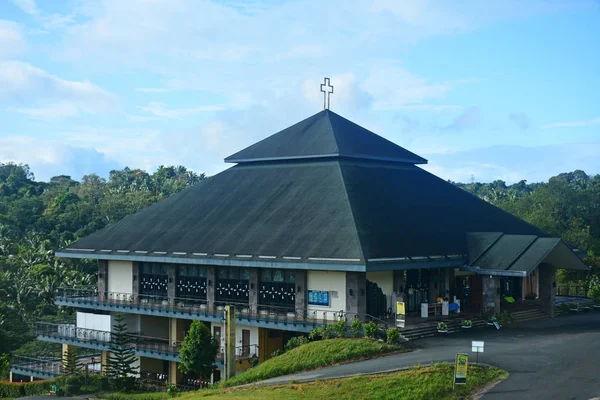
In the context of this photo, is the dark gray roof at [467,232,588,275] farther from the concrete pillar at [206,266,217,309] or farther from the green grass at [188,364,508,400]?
the concrete pillar at [206,266,217,309]

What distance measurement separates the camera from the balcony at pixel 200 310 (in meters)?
43.4

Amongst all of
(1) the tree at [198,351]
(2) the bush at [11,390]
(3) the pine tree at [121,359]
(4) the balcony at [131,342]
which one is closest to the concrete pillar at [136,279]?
(3) the pine tree at [121,359]

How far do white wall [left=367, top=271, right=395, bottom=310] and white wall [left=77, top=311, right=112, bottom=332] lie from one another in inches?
833

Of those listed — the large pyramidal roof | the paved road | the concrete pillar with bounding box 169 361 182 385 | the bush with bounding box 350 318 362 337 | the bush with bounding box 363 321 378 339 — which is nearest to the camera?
the paved road

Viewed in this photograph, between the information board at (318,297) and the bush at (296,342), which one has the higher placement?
the information board at (318,297)

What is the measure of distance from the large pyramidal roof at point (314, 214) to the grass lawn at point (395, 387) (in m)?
10.3

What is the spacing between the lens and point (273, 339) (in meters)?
47.2

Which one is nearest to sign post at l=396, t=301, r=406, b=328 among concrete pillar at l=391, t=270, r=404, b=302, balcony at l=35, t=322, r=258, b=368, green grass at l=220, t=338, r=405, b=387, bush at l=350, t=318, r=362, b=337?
bush at l=350, t=318, r=362, b=337

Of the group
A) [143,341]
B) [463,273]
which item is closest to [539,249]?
[463,273]

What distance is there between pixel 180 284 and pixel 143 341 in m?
4.82

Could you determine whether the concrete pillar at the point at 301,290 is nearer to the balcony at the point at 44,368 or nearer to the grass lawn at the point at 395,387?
the grass lawn at the point at 395,387

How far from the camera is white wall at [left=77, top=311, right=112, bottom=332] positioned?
181 feet

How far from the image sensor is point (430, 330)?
A: 136ft

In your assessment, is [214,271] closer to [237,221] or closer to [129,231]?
[237,221]
